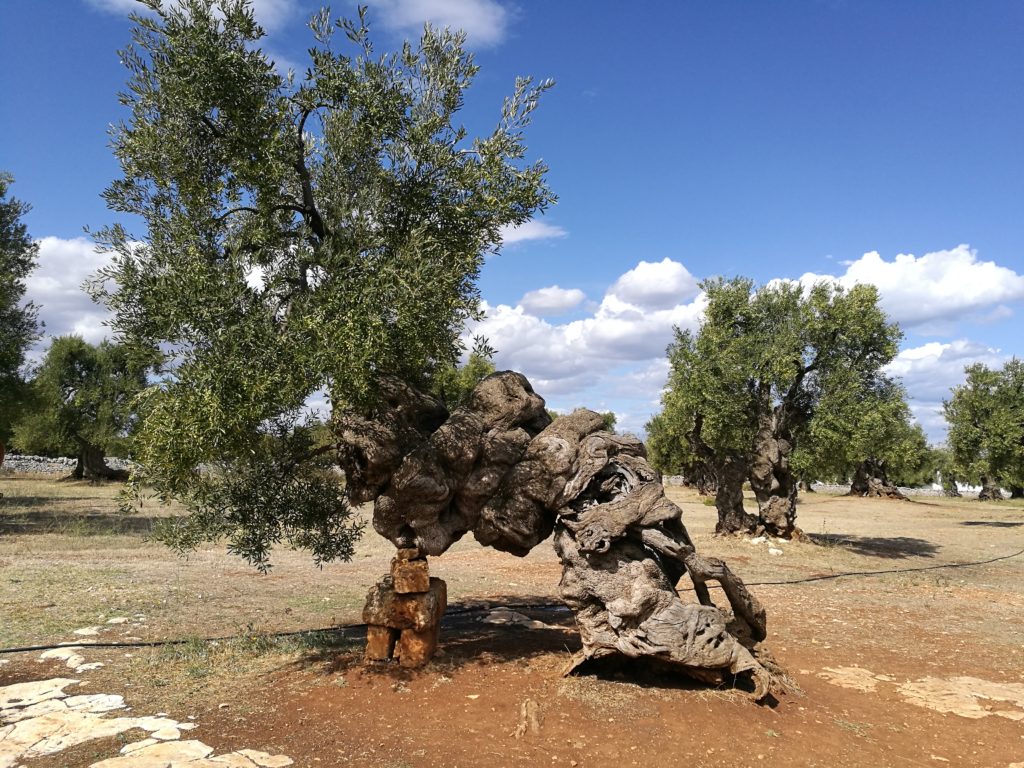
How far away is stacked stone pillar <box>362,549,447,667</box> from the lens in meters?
9.63

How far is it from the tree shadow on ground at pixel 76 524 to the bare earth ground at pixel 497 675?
3.75 meters

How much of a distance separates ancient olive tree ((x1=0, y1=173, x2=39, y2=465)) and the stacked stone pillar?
2135 cm

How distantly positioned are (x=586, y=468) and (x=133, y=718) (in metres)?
A: 6.41

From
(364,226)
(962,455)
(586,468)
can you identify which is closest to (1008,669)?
(586,468)

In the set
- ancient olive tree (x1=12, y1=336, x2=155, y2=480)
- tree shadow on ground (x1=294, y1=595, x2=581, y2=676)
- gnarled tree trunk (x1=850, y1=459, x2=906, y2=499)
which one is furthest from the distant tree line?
ancient olive tree (x1=12, y1=336, x2=155, y2=480)

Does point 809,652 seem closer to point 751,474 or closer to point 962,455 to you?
point 751,474

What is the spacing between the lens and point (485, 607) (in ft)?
47.4

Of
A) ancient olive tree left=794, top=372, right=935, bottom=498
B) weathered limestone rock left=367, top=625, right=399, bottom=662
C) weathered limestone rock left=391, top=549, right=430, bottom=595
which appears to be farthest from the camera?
ancient olive tree left=794, top=372, right=935, bottom=498

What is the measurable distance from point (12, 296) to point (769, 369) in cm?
2780

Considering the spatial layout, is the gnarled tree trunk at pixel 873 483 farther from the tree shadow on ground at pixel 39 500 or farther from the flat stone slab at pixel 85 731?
the flat stone slab at pixel 85 731

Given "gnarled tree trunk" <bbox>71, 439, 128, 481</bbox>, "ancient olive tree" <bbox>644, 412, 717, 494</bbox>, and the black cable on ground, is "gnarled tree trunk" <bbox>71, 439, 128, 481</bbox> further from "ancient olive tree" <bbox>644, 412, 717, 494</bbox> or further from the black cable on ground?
the black cable on ground

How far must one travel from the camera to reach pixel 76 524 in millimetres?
24344

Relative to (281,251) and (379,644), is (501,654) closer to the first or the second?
(379,644)

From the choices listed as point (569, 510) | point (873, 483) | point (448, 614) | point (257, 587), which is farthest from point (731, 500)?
point (873, 483)
